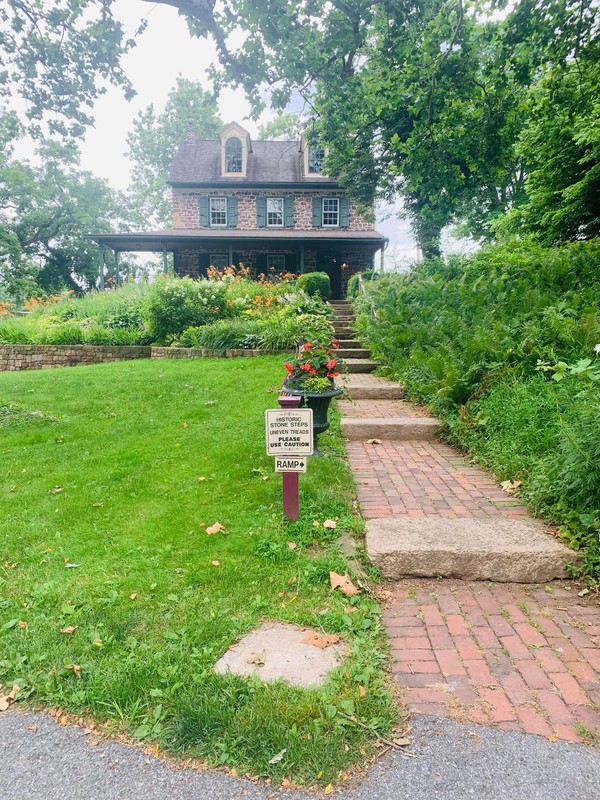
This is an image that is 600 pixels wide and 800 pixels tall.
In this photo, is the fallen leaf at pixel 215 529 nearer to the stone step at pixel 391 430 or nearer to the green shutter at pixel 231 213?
the stone step at pixel 391 430

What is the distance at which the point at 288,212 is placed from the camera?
869 inches

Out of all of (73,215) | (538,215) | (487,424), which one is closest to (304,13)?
(487,424)

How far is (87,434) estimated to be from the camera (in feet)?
18.4

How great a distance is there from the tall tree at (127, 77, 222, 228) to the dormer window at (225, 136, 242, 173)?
19.1 metres

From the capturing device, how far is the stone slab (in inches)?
78.2

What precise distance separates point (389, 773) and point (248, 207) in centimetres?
2288

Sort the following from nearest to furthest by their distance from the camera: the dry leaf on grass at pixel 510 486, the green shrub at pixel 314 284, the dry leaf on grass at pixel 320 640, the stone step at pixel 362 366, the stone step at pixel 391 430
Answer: the dry leaf on grass at pixel 320 640 < the dry leaf on grass at pixel 510 486 < the stone step at pixel 391 430 < the stone step at pixel 362 366 < the green shrub at pixel 314 284

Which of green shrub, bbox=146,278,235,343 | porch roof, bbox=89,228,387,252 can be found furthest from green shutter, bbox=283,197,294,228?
green shrub, bbox=146,278,235,343

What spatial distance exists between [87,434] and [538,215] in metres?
9.67

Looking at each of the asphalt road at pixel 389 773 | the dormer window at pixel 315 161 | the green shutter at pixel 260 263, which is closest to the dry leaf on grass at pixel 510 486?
the asphalt road at pixel 389 773

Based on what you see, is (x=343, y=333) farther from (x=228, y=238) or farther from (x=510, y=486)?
(x=228, y=238)

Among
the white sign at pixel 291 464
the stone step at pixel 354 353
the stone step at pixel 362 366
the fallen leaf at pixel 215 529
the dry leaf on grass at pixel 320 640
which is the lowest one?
the dry leaf on grass at pixel 320 640

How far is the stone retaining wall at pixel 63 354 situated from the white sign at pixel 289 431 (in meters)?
8.69

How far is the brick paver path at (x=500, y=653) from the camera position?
1.85 meters
